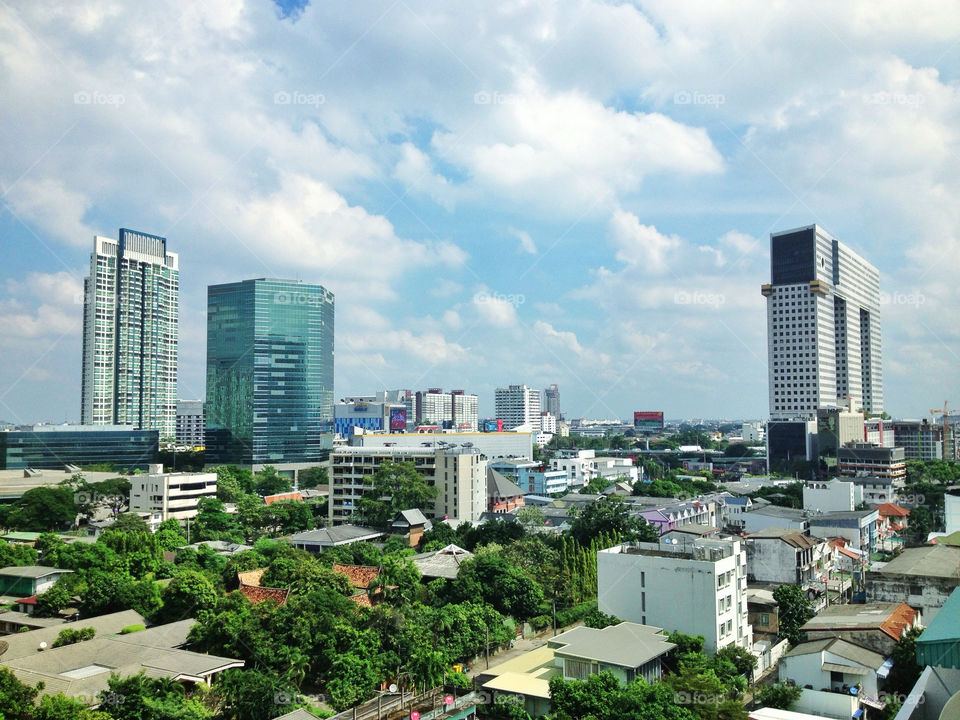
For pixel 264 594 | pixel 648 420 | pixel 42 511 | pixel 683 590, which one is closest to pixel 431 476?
pixel 264 594

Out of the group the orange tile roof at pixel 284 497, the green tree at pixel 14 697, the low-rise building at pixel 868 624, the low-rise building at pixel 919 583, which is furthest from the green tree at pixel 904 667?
the orange tile roof at pixel 284 497

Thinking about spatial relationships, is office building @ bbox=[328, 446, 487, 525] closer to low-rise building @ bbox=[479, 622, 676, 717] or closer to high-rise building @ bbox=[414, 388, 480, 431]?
low-rise building @ bbox=[479, 622, 676, 717]

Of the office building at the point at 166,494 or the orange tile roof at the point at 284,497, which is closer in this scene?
the office building at the point at 166,494

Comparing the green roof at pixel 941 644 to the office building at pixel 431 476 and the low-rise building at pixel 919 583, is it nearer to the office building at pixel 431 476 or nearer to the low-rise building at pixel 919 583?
the low-rise building at pixel 919 583

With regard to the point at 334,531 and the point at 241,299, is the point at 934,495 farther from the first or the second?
the point at 241,299

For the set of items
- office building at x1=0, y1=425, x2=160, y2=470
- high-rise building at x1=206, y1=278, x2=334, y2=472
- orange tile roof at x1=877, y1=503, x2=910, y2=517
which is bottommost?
orange tile roof at x1=877, y1=503, x2=910, y2=517

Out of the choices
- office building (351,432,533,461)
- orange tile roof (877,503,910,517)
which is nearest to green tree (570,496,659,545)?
orange tile roof (877,503,910,517)
